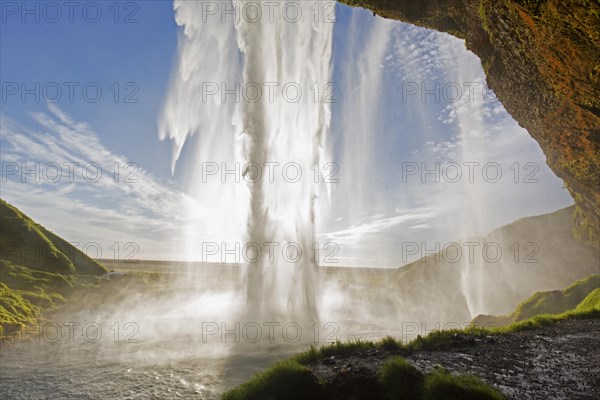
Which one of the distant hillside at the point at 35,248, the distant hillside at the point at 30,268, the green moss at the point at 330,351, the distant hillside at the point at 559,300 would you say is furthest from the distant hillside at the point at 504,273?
the distant hillside at the point at 35,248

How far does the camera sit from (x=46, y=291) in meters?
26.9

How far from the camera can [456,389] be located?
16.6 ft

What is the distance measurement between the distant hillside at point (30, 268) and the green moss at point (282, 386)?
1778 centimetres

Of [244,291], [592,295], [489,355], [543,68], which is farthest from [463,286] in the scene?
[489,355]

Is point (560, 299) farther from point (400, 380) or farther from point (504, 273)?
point (504, 273)

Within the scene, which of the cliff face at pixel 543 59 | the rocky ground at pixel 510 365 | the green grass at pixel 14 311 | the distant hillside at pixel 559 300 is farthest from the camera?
the distant hillside at pixel 559 300

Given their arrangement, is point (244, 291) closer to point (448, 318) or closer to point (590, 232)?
point (448, 318)

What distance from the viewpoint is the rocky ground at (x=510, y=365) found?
5758mm

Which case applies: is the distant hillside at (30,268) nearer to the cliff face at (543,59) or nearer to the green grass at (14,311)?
the green grass at (14,311)

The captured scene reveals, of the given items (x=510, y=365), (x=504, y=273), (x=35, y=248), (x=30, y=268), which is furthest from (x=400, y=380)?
(x=504, y=273)

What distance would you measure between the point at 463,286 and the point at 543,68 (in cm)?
3943

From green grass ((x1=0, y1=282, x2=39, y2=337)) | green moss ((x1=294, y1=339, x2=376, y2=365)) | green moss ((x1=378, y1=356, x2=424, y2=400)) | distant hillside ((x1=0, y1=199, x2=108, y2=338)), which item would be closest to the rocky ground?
green moss ((x1=378, y1=356, x2=424, y2=400))

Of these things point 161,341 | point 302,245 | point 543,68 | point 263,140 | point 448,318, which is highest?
point 263,140

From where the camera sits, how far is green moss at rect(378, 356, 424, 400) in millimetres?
5531
